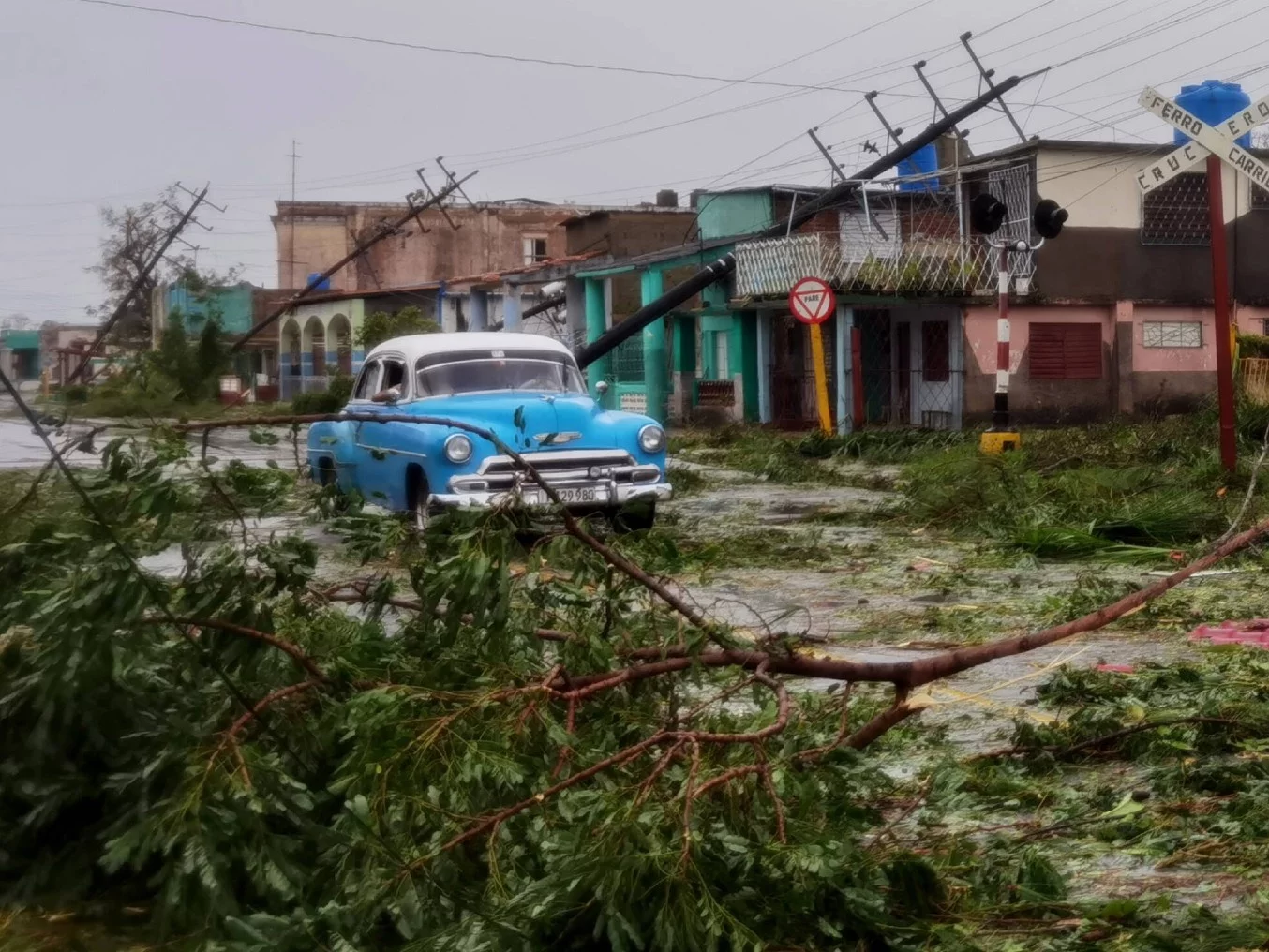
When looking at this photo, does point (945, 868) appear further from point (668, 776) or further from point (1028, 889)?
point (668, 776)

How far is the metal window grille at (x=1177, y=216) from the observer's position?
1196 inches

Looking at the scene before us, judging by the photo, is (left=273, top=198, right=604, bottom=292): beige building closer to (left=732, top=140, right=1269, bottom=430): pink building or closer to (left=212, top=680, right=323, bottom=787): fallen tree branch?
(left=732, top=140, right=1269, bottom=430): pink building

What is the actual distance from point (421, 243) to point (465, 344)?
49.6 m

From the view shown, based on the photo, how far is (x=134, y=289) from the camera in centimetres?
558

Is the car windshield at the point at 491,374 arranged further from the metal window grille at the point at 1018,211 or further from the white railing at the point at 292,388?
the metal window grille at the point at 1018,211

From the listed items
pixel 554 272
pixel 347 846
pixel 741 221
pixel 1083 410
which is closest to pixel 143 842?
pixel 347 846

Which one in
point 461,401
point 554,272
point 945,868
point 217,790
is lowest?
point 945,868

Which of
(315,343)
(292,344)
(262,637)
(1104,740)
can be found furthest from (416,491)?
(315,343)

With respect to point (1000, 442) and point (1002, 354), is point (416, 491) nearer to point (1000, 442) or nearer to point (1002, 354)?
point (1000, 442)

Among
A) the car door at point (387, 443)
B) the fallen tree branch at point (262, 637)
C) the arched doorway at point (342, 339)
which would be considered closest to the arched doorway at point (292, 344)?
the arched doorway at point (342, 339)

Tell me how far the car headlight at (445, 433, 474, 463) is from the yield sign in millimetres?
11309

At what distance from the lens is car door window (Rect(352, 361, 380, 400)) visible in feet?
49.2

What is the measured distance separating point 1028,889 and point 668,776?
993 millimetres

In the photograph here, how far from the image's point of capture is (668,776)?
3.94 metres
